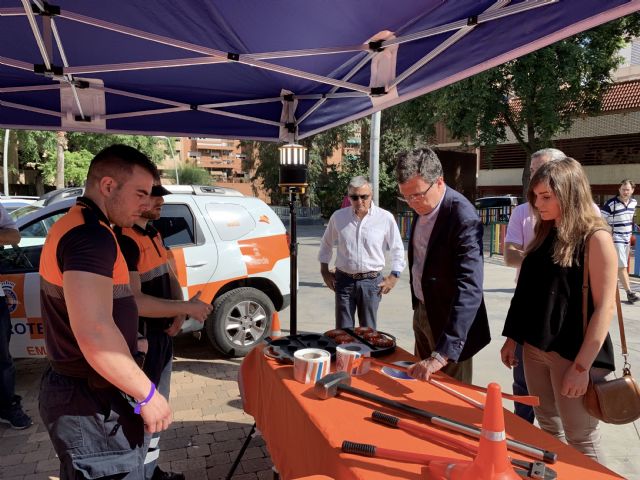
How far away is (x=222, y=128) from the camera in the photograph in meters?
4.84

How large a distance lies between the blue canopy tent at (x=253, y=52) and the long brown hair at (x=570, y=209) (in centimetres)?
63

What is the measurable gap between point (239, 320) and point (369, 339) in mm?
2935

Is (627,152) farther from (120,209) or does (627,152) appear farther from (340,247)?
(120,209)

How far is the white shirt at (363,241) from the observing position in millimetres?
4219

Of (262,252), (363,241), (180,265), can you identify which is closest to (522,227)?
(363,241)

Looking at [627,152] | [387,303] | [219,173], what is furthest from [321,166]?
[219,173]

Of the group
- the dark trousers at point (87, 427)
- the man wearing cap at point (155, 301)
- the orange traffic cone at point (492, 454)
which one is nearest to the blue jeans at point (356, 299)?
the man wearing cap at point (155, 301)

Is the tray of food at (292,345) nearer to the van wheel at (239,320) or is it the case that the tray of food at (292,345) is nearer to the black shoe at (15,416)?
the black shoe at (15,416)

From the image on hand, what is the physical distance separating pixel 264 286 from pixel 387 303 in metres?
2.88

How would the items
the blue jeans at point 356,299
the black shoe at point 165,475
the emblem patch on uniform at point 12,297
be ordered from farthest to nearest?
the blue jeans at point 356,299, the emblem patch on uniform at point 12,297, the black shoe at point 165,475

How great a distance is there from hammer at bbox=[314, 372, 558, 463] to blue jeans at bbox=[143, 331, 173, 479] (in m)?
1.29

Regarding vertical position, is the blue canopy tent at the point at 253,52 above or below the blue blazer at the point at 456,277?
above

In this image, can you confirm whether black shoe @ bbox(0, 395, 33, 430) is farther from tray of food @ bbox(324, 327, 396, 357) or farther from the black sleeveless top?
the black sleeveless top

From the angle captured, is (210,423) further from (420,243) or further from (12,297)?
(420,243)
